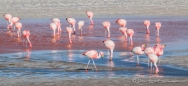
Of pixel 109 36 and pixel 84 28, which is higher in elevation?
pixel 84 28

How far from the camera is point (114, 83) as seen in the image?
34.1ft

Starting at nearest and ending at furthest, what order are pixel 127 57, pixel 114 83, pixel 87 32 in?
pixel 114 83 → pixel 127 57 → pixel 87 32

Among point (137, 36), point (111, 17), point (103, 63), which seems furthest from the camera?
point (111, 17)

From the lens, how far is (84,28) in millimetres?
22391

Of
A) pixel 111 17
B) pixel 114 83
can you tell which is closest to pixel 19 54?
pixel 114 83

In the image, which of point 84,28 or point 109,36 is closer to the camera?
→ point 109,36

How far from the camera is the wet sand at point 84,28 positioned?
1097 cm

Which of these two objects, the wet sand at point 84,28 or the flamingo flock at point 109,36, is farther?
the flamingo flock at point 109,36

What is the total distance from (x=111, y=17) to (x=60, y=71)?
16080 millimetres

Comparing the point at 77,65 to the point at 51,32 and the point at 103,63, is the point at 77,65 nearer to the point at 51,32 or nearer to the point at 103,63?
the point at 103,63

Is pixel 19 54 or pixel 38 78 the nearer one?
pixel 38 78

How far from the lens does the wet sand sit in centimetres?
1097

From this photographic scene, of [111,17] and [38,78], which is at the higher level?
[111,17]

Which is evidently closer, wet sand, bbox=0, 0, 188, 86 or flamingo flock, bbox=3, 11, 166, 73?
wet sand, bbox=0, 0, 188, 86
